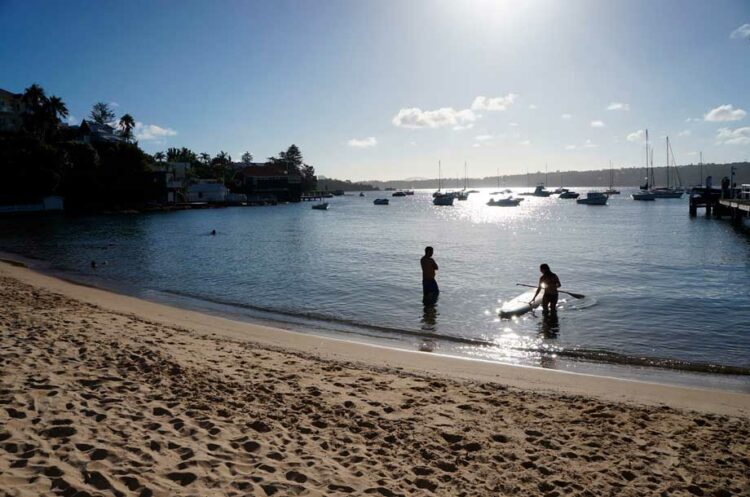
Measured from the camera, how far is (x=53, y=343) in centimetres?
946

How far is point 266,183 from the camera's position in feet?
413

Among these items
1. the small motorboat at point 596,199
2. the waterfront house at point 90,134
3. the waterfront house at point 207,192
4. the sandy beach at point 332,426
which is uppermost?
the waterfront house at point 90,134

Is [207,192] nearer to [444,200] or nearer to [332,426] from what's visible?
[444,200]

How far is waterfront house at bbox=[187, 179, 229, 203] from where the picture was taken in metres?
109

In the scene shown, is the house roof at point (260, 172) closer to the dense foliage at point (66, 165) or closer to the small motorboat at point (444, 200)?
the dense foliage at point (66, 165)

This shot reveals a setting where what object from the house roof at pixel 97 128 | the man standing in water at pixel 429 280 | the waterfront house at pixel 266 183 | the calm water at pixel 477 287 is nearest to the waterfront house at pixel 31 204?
the house roof at pixel 97 128

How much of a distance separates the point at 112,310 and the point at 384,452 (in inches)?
493

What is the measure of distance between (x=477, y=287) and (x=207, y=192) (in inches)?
3980

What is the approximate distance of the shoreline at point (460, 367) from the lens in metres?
8.16

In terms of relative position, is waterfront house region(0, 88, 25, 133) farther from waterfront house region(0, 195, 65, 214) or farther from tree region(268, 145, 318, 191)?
tree region(268, 145, 318, 191)

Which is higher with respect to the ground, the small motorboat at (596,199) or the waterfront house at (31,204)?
the waterfront house at (31,204)

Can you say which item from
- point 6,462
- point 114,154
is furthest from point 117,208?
point 6,462

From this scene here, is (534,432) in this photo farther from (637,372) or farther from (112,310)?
(112,310)

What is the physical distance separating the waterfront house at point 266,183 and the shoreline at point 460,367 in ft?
365
